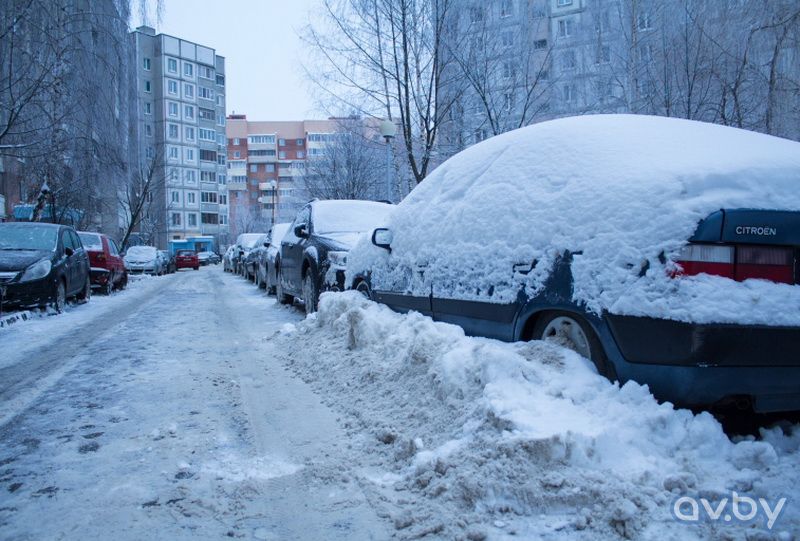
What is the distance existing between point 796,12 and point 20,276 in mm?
14168

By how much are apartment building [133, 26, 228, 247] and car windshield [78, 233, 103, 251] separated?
50.9 m

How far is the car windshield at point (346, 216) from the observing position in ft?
29.6

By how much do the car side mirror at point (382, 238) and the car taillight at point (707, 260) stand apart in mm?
3175

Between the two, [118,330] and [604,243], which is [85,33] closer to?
[118,330]

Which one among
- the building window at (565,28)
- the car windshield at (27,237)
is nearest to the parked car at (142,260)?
the car windshield at (27,237)

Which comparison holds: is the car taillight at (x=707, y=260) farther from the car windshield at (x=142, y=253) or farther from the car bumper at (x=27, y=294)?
the car windshield at (x=142, y=253)

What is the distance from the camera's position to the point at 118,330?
8172 millimetres

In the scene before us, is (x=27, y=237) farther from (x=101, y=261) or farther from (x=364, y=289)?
(x=364, y=289)

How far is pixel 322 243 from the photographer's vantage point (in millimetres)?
8375

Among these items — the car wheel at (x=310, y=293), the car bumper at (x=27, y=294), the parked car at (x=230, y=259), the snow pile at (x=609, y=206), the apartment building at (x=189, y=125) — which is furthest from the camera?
the apartment building at (x=189, y=125)

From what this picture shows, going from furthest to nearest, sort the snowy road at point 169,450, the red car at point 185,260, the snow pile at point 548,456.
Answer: the red car at point 185,260 → the snowy road at point 169,450 → the snow pile at point 548,456

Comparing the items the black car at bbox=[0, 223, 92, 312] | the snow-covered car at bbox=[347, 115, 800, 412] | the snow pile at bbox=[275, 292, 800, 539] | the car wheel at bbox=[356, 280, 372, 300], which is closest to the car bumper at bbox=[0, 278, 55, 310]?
the black car at bbox=[0, 223, 92, 312]

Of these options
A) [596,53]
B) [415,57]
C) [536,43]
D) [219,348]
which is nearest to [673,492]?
[219,348]

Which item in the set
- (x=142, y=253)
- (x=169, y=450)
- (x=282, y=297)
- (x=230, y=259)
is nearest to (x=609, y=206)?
(x=169, y=450)
